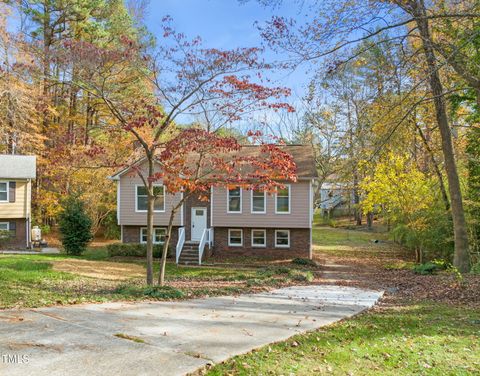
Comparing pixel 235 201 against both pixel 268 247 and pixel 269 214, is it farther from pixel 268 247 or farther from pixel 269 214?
pixel 268 247

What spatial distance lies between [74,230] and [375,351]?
66.3 ft

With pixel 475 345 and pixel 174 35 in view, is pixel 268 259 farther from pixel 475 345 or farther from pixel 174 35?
pixel 475 345

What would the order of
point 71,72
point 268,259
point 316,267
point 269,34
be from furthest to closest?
point 268,259 < point 316,267 < point 71,72 < point 269,34

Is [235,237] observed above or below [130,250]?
above

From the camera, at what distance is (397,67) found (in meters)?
9.77

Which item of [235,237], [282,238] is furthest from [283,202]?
[235,237]

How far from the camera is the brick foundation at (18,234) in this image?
25.9 m

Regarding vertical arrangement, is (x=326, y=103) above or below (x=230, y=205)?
above

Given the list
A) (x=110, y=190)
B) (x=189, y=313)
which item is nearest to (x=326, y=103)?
(x=110, y=190)

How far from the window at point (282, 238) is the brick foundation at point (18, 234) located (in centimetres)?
1557

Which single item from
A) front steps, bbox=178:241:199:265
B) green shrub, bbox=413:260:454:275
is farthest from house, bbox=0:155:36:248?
green shrub, bbox=413:260:454:275

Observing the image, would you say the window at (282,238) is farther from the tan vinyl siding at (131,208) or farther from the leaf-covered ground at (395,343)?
the leaf-covered ground at (395,343)

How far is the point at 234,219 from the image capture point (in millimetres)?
22922

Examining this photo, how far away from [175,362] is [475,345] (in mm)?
4141
